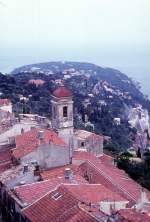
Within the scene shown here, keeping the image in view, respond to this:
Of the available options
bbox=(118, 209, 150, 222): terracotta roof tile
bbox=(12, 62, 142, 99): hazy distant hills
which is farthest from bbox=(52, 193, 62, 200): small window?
bbox=(12, 62, 142, 99): hazy distant hills

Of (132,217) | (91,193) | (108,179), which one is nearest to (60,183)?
(91,193)

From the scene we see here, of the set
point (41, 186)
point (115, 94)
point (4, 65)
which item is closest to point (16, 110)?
point (41, 186)

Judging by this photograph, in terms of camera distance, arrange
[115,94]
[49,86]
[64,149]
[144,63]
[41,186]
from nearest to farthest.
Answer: [41,186] → [64,149] → [49,86] → [115,94] → [144,63]

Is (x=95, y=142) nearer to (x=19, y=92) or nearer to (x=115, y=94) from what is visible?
(x=19, y=92)

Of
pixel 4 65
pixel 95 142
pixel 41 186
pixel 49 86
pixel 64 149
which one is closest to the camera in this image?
pixel 41 186

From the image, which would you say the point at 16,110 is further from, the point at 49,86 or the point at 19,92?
the point at 49,86

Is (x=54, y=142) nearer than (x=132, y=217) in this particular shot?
No

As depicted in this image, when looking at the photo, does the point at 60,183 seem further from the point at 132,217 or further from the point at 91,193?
the point at 132,217

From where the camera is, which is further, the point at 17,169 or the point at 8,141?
the point at 8,141
